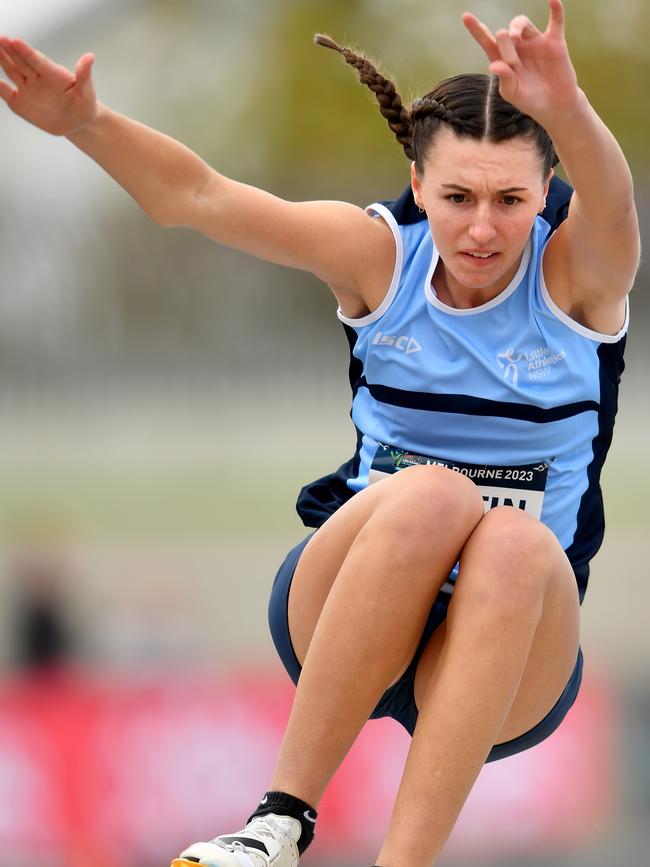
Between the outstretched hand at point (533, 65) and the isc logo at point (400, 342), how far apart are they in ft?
1.77

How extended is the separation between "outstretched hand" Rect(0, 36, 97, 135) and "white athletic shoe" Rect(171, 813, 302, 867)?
115 centimetres

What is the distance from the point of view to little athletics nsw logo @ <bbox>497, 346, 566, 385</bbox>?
2.41 meters

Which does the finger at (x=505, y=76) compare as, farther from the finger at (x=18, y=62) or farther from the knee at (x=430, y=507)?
the finger at (x=18, y=62)

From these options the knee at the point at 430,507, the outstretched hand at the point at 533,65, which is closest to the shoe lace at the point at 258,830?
the knee at the point at 430,507

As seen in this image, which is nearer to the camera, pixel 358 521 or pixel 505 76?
pixel 505 76

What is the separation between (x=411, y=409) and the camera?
247cm

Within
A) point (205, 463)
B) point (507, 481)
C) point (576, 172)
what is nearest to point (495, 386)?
point (507, 481)

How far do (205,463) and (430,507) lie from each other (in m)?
6.33

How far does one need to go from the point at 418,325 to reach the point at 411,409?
15cm

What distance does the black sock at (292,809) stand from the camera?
2217 mm

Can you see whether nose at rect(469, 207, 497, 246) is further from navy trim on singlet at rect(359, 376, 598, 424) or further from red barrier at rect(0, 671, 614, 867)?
red barrier at rect(0, 671, 614, 867)

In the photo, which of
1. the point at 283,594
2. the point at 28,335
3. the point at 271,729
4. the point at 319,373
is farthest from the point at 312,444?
the point at 283,594

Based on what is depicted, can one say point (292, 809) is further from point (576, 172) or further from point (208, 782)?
point (208, 782)

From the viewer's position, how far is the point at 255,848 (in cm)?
212
